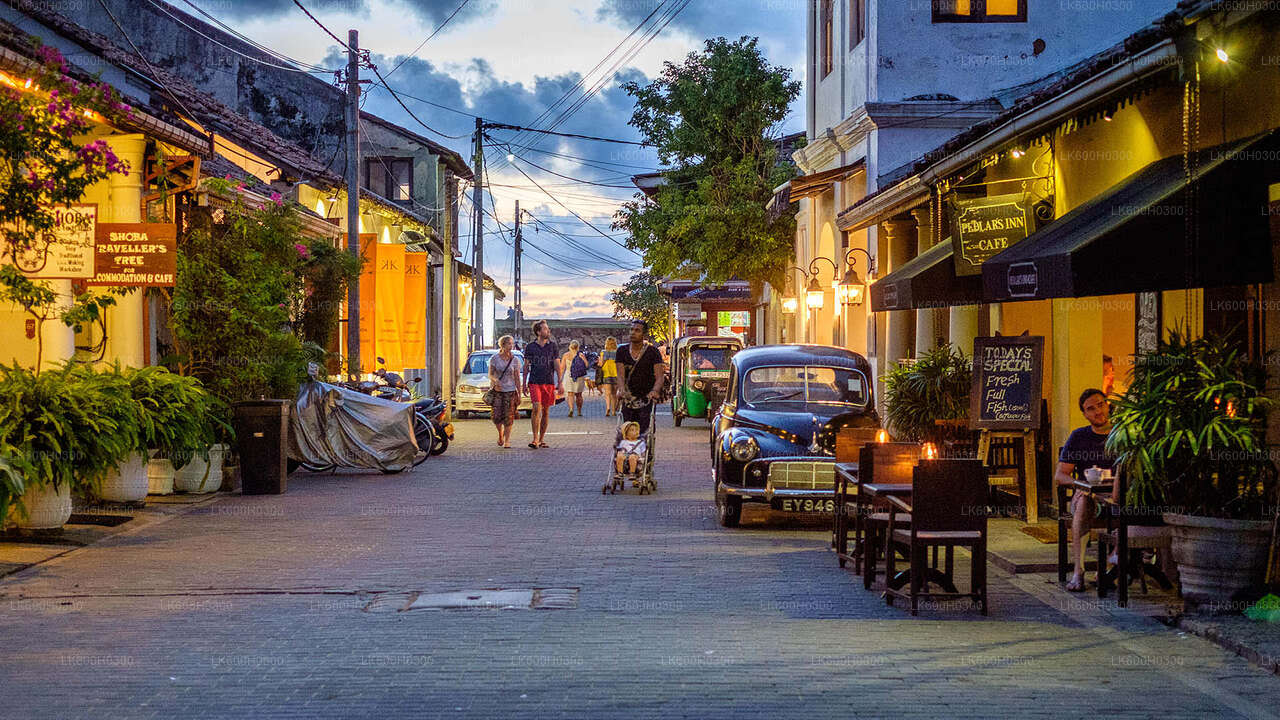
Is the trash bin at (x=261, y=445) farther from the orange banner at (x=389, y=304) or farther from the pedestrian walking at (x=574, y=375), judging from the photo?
the pedestrian walking at (x=574, y=375)

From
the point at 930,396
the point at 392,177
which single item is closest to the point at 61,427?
the point at 930,396

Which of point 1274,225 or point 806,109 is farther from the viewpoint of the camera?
point 806,109

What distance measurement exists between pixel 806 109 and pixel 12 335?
61.7ft

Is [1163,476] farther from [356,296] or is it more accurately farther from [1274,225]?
[356,296]

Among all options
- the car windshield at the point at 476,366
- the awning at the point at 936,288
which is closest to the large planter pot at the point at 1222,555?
the awning at the point at 936,288

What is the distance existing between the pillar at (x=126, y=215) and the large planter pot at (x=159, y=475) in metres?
1.45

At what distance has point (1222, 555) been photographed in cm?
823

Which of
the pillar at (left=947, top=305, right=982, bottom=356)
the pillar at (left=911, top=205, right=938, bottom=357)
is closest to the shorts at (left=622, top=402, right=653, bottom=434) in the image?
the pillar at (left=947, top=305, right=982, bottom=356)

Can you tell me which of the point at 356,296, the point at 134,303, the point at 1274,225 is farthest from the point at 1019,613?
the point at 356,296

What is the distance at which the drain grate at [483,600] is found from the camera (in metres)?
8.45

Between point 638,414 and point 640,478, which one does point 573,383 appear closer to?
point 638,414

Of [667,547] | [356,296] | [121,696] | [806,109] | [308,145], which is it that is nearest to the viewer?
[121,696]

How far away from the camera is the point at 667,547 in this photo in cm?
1126

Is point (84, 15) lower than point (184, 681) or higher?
higher
